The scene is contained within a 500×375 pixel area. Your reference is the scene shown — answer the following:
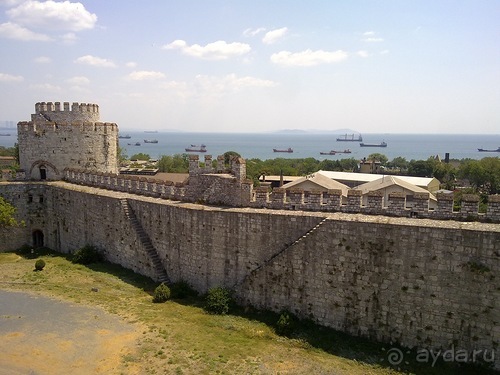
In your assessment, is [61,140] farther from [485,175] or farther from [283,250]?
[485,175]

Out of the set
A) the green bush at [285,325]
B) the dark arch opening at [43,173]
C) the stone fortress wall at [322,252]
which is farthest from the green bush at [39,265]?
the green bush at [285,325]

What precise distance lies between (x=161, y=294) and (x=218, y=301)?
232 cm

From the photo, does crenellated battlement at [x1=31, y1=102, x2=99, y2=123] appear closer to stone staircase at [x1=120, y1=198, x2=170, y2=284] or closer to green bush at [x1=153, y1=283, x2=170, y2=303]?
stone staircase at [x1=120, y1=198, x2=170, y2=284]

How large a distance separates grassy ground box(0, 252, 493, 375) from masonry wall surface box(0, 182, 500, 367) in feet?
2.05

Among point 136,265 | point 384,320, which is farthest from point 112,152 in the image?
point 384,320

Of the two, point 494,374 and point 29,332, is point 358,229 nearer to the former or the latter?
point 494,374

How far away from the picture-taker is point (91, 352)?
1152 centimetres

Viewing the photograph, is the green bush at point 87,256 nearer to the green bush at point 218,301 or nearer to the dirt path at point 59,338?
the dirt path at point 59,338

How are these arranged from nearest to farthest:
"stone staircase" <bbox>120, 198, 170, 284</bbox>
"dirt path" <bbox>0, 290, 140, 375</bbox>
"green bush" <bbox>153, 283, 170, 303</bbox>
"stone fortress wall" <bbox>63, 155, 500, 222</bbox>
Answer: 1. "dirt path" <bbox>0, 290, 140, 375</bbox>
2. "stone fortress wall" <bbox>63, 155, 500, 222</bbox>
3. "green bush" <bbox>153, 283, 170, 303</bbox>
4. "stone staircase" <bbox>120, 198, 170, 284</bbox>

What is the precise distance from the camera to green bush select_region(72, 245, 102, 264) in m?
19.5

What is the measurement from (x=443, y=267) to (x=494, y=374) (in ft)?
9.45

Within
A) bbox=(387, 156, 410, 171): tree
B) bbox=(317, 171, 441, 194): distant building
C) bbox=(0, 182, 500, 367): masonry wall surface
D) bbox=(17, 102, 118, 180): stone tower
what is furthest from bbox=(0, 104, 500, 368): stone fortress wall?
bbox=(387, 156, 410, 171): tree

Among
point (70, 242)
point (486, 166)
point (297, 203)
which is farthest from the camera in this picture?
point (486, 166)

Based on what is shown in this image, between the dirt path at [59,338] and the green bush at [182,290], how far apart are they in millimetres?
2557
